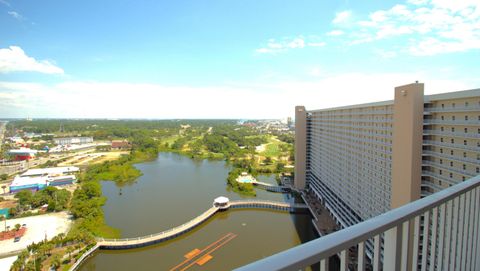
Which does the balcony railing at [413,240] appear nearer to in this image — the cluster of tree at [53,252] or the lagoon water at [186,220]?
the lagoon water at [186,220]

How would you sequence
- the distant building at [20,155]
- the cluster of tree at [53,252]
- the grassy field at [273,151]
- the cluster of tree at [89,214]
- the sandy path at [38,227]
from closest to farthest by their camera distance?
the cluster of tree at [53,252], the sandy path at [38,227], the cluster of tree at [89,214], the distant building at [20,155], the grassy field at [273,151]

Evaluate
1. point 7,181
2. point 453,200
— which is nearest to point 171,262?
point 453,200

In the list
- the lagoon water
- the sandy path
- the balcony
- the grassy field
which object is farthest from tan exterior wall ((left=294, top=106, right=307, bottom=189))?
the grassy field

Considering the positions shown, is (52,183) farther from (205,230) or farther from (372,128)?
(372,128)

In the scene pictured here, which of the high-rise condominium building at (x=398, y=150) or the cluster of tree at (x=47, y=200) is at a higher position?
the high-rise condominium building at (x=398, y=150)

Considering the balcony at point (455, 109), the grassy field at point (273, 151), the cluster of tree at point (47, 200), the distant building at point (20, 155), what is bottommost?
the cluster of tree at point (47, 200)

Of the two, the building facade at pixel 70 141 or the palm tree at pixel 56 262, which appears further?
the building facade at pixel 70 141

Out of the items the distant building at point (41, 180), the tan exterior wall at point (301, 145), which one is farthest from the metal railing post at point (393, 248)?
the distant building at point (41, 180)
